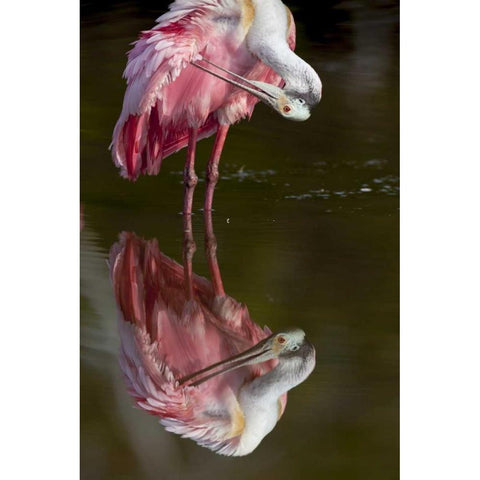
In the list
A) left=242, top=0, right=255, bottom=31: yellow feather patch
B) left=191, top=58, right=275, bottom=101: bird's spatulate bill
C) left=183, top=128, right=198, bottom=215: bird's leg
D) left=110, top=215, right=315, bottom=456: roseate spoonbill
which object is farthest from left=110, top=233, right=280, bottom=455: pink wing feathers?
left=242, top=0, right=255, bottom=31: yellow feather patch

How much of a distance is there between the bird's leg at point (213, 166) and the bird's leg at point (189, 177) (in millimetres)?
37

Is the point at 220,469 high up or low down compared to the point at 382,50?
down

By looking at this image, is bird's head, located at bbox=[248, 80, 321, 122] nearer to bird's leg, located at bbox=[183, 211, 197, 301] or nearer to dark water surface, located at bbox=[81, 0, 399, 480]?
dark water surface, located at bbox=[81, 0, 399, 480]

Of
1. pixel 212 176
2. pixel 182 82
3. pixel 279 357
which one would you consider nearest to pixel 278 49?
pixel 182 82

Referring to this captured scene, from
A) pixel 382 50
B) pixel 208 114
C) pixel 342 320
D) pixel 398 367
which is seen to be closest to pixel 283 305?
pixel 342 320

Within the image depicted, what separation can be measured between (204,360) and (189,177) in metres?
0.49

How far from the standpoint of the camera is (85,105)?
2.56 metres

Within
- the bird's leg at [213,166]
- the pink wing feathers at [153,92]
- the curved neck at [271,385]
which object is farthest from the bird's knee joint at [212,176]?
the curved neck at [271,385]

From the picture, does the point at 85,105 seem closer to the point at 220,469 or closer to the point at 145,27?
the point at 145,27

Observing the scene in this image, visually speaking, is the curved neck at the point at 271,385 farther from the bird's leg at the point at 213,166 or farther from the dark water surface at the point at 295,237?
the bird's leg at the point at 213,166

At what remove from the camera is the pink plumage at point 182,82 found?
2.46 meters

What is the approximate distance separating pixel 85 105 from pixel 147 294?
533mm

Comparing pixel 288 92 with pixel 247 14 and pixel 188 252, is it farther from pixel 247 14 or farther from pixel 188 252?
pixel 188 252

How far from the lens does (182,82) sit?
98.3 inches
